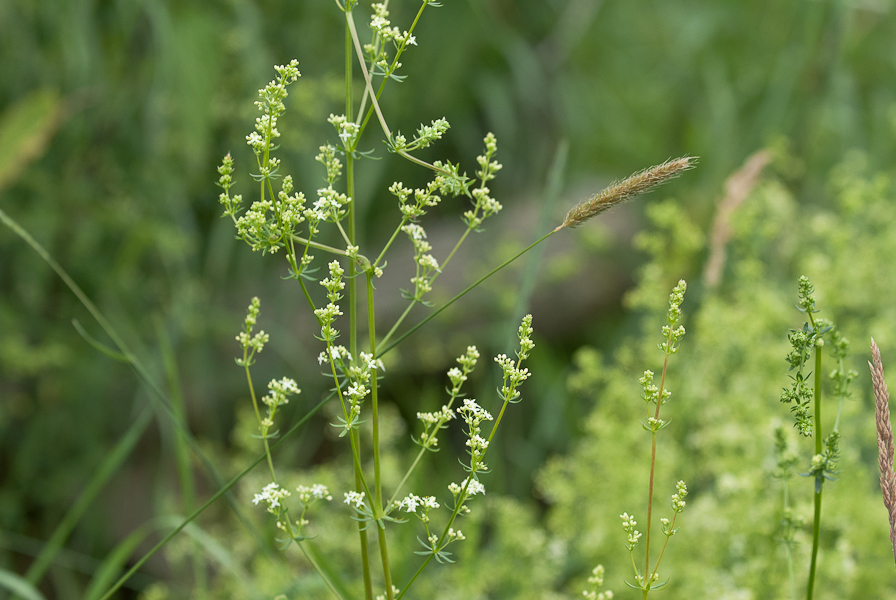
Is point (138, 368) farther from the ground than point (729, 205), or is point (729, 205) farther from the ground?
point (729, 205)

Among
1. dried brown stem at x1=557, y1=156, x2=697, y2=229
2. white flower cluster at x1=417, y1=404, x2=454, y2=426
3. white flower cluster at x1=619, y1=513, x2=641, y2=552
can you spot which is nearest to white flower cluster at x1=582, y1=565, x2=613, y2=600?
white flower cluster at x1=619, y1=513, x2=641, y2=552

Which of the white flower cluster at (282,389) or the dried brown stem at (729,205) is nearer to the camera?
the white flower cluster at (282,389)

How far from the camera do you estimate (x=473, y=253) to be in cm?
240

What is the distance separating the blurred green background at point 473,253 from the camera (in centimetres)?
128

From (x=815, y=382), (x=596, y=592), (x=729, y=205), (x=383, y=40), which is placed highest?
(x=729, y=205)

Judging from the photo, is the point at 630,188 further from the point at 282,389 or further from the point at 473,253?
the point at 473,253

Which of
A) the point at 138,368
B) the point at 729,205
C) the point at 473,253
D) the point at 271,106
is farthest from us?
the point at 473,253

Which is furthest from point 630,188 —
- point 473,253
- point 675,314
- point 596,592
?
point 473,253

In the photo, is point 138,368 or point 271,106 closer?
point 271,106

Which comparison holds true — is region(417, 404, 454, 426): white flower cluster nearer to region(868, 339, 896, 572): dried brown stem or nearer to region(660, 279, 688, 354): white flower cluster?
region(660, 279, 688, 354): white flower cluster

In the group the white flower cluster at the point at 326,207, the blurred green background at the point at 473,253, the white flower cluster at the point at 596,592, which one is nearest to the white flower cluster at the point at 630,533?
the white flower cluster at the point at 596,592

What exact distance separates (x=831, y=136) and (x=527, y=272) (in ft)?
7.43

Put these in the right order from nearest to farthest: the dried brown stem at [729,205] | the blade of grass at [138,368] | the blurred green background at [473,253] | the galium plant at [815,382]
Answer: the galium plant at [815,382] < the blade of grass at [138,368] < the dried brown stem at [729,205] < the blurred green background at [473,253]

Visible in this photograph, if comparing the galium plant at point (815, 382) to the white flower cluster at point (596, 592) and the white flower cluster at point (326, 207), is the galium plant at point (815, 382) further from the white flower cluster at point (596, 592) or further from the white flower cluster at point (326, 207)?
the white flower cluster at point (326, 207)
